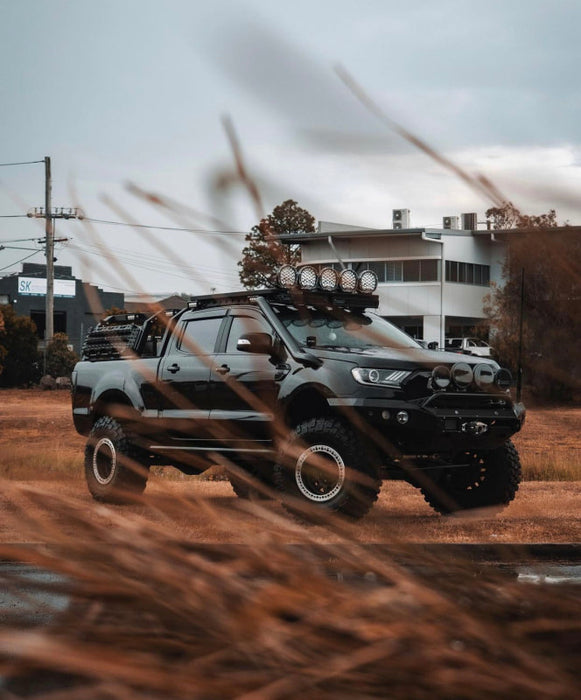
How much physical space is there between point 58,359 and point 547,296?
48000 mm

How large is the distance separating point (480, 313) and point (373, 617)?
2.21m

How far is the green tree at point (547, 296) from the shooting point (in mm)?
1224

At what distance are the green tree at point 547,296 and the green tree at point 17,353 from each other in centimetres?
4771

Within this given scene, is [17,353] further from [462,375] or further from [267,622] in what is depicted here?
[267,622]

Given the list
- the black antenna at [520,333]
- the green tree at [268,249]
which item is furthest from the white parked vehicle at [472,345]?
the green tree at [268,249]

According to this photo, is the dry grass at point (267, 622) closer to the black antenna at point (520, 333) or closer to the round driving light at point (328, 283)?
the black antenna at point (520, 333)

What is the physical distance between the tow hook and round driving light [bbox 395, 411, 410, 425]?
1.69 feet

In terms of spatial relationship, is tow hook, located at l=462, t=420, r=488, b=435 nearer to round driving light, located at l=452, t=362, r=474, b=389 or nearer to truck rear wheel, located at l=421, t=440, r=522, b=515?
truck rear wheel, located at l=421, t=440, r=522, b=515

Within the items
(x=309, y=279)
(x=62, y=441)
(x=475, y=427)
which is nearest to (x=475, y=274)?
(x=475, y=427)

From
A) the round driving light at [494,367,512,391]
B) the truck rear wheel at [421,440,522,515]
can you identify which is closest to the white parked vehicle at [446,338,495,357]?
the round driving light at [494,367,512,391]

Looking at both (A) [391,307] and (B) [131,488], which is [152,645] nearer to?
(B) [131,488]

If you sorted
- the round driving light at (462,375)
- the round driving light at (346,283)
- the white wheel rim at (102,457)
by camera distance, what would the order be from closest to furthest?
the round driving light at (346,283) < the round driving light at (462,375) < the white wheel rim at (102,457)

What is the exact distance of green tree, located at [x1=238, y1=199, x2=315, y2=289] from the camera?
1194 millimetres

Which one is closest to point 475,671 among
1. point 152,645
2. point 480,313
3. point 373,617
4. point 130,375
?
point 373,617
